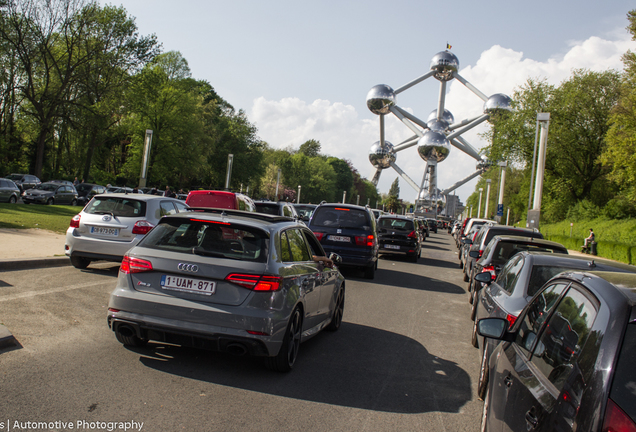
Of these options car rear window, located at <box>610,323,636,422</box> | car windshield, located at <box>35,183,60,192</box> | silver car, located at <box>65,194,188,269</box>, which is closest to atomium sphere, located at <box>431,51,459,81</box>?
car windshield, located at <box>35,183,60,192</box>

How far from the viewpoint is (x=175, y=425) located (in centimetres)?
409

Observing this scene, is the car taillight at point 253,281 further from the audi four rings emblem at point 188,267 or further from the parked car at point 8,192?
the parked car at point 8,192

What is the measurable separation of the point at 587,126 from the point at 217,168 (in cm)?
4611

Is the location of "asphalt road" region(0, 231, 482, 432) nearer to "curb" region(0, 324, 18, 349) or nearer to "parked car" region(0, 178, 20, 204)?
"curb" region(0, 324, 18, 349)

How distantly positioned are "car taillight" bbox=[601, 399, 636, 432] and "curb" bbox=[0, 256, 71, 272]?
34.2 feet

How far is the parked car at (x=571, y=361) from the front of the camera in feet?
6.90

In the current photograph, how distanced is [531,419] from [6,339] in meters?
4.94

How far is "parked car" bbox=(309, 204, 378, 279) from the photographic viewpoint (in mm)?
14445

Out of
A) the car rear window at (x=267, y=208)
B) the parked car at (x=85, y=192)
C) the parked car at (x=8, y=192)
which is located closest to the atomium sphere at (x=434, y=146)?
the parked car at (x=85, y=192)

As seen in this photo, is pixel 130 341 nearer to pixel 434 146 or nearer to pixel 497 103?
pixel 434 146

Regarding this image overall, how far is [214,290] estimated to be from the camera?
535 centimetres

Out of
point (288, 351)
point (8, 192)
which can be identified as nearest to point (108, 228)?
point (288, 351)

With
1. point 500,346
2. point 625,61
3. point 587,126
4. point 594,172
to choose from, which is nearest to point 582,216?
point 594,172

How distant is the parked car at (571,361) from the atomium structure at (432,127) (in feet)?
254
